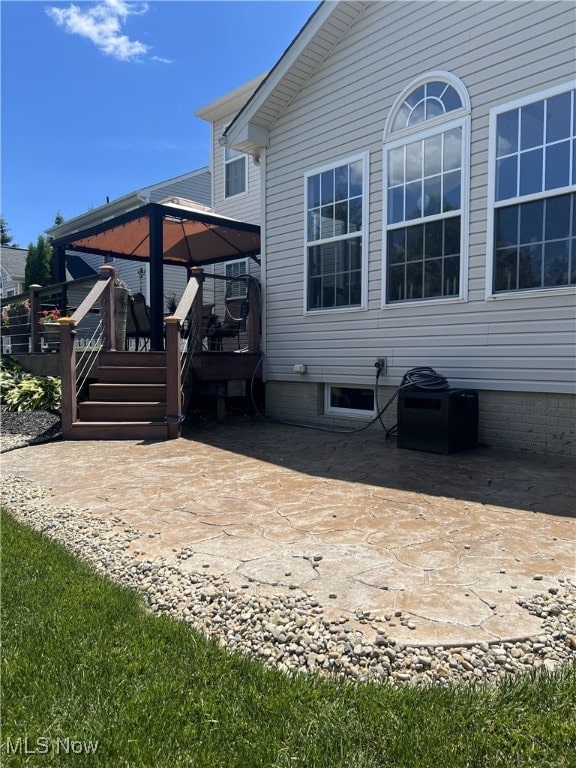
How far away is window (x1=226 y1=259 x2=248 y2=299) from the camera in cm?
1151

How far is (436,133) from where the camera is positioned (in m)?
5.95

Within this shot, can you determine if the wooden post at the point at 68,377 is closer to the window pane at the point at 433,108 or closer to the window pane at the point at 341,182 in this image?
the window pane at the point at 341,182

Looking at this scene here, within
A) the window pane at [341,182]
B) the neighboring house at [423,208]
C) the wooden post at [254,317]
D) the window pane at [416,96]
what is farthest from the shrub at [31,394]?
the window pane at [416,96]

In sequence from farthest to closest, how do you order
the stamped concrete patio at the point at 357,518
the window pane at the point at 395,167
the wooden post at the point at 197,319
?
the wooden post at the point at 197,319
the window pane at the point at 395,167
the stamped concrete patio at the point at 357,518

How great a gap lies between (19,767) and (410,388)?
501 cm

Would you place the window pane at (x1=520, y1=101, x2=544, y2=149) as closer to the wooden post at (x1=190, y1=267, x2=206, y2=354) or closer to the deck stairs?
the wooden post at (x1=190, y1=267, x2=206, y2=354)

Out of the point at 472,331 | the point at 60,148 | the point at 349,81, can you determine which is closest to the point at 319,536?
the point at 472,331

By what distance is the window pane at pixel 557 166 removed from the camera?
490 centimetres

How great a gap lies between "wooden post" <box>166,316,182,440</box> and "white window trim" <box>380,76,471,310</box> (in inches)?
107

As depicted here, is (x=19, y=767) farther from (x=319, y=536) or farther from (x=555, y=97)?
(x=555, y=97)

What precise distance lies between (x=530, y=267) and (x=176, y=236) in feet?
22.6

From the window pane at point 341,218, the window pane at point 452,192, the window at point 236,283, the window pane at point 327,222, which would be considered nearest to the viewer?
the window pane at point 452,192

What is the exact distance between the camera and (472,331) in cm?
574

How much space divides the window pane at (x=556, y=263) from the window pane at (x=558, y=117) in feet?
3.39
